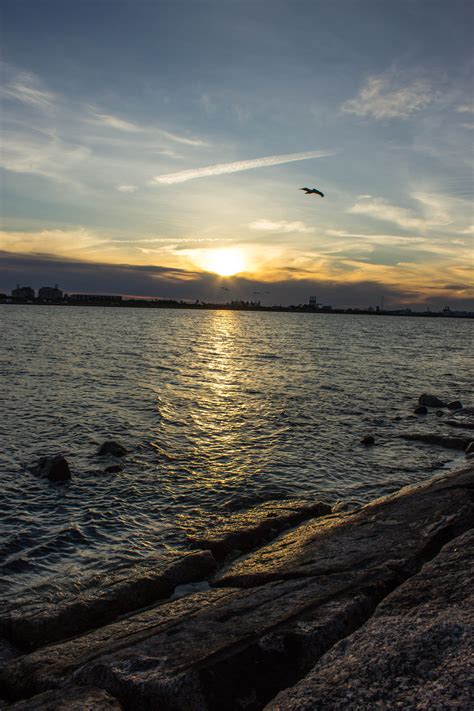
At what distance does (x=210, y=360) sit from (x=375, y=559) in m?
50.8

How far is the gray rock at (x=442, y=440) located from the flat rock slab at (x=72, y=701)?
20062 millimetres

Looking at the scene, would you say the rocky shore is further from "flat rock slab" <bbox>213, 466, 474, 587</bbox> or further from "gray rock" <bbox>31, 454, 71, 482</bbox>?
"gray rock" <bbox>31, 454, 71, 482</bbox>

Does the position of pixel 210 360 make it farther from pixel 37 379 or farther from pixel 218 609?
pixel 218 609

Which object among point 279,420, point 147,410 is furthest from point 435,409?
point 147,410

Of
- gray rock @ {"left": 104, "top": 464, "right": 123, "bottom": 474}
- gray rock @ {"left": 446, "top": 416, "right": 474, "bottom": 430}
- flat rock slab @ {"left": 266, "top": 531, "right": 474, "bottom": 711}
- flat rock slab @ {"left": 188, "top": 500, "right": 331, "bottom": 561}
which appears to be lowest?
gray rock @ {"left": 104, "top": 464, "right": 123, "bottom": 474}

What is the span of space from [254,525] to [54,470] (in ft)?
25.2

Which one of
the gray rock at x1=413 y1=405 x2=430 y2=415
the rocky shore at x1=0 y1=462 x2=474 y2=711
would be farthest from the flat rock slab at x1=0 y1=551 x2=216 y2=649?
the gray rock at x1=413 y1=405 x2=430 y2=415

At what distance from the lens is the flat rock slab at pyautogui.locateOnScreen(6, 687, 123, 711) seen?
5.31m

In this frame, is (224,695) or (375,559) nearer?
(224,695)

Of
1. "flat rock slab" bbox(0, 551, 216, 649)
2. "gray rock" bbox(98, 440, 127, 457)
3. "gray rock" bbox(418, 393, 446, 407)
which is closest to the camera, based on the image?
"flat rock slab" bbox(0, 551, 216, 649)

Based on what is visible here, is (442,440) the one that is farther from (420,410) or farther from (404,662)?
(404,662)

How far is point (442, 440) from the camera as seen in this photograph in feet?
73.9

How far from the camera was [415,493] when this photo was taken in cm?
1257

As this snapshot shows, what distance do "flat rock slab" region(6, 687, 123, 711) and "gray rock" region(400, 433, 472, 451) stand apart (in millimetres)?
20062
